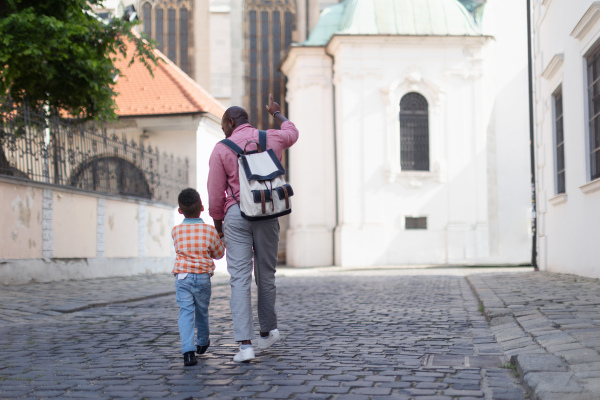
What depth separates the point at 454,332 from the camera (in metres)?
6.69

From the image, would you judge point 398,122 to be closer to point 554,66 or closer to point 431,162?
point 431,162

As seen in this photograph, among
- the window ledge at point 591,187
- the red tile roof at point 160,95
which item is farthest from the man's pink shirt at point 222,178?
the red tile roof at point 160,95

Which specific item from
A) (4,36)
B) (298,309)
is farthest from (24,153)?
(298,309)

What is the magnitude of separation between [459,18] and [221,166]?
25.2m

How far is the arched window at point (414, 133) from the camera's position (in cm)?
2806

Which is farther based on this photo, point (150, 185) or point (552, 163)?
point (150, 185)

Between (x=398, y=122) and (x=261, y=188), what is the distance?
23237 mm

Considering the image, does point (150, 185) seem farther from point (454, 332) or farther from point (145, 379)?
point (145, 379)

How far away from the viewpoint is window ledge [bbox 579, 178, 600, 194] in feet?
35.7

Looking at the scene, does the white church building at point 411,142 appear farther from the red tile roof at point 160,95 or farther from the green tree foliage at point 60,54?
the green tree foliage at point 60,54

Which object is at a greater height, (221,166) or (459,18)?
(459,18)

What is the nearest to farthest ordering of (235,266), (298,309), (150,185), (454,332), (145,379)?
(145,379)
(235,266)
(454,332)
(298,309)
(150,185)

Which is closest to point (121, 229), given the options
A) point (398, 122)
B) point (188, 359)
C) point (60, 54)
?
point (60, 54)

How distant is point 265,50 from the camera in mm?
32281
